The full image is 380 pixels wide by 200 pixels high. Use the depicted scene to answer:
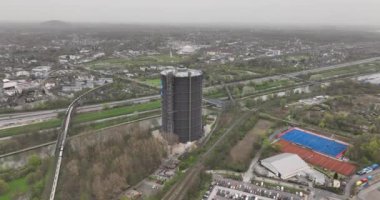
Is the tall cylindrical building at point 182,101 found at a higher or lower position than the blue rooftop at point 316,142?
higher

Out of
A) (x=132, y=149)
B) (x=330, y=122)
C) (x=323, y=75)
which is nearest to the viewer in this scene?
(x=132, y=149)

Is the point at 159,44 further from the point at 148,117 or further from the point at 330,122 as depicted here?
the point at 330,122

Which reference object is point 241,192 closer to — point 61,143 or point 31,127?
point 61,143

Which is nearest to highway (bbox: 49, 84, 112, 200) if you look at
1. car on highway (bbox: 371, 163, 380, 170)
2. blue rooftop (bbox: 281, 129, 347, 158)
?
blue rooftop (bbox: 281, 129, 347, 158)

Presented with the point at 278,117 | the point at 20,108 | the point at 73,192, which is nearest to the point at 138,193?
the point at 73,192

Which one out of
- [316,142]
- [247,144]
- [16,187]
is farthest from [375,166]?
[16,187]

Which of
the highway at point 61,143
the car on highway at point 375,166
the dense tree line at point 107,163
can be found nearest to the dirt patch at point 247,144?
the dense tree line at point 107,163

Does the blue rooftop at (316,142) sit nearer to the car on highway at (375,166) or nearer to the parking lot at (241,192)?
the car on highway at (375,166)
